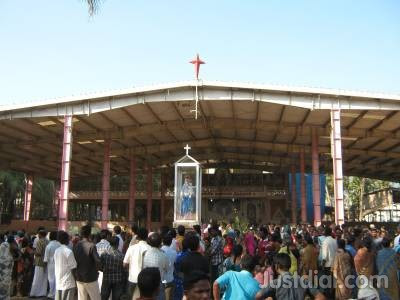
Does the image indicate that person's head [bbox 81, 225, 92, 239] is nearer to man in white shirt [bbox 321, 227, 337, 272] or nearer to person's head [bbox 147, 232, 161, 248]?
person's head [bbox 147, 232, 161, 248]

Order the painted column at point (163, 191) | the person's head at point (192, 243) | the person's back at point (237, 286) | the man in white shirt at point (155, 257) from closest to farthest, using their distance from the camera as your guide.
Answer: the person's back at point (237, 286)
the person's head at point (192, 243)
the man in white shirt at point (155, 257)
the painted column at point (163, 191)

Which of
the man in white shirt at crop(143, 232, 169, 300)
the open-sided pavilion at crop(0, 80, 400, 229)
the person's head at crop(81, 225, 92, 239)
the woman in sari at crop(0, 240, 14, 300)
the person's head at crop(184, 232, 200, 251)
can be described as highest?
the open-sided pavilion at crop(0, 80, 400, 229)

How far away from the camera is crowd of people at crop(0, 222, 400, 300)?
4.43 m

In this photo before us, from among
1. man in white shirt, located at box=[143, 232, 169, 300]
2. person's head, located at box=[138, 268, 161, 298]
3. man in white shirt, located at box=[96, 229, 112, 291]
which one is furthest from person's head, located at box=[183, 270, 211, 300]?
man in white shirt, located at box=[96, 229, 112, 291]

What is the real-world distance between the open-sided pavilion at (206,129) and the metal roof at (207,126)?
0.14 ft

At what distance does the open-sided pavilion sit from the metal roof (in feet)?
0.14

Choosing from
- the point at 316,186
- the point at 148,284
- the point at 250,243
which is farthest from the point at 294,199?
the point at 148,284

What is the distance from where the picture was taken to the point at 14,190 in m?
37.3

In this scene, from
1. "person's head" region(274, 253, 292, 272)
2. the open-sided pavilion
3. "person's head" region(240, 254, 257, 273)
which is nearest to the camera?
"person's head" region(274, 253, 292, 272)

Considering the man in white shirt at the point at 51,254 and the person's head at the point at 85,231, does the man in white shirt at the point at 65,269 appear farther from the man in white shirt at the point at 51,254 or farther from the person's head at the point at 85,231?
the man in white shirt at the point at 51,254

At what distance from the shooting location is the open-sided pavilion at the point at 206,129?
17.7 metres

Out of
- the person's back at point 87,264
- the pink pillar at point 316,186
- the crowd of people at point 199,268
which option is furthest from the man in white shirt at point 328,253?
the pink pillar at point 316,186

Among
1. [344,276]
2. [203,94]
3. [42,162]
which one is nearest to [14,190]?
[42,162]

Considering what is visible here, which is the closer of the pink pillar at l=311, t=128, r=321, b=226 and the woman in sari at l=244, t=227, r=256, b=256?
the woman in sari at l=244, t=227, r=256, b=256
